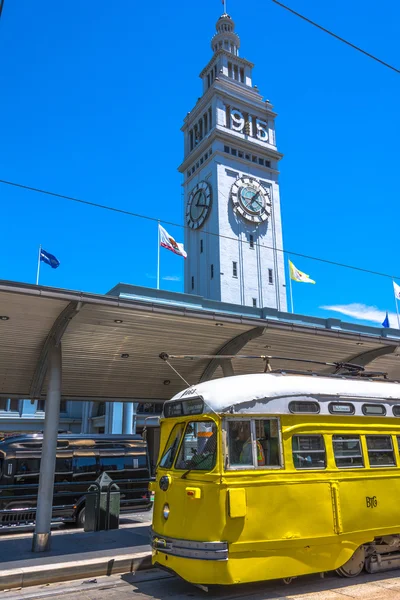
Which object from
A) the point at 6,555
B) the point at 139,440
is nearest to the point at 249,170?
the point at 139,440

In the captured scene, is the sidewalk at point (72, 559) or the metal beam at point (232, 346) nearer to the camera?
the sidewalk at point (72, 559)

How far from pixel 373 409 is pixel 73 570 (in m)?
6.10

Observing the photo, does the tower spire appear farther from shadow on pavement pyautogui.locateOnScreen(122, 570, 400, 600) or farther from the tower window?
shadow on pavement pyautogui.locateOnScreen(122, 570, 400, 600)

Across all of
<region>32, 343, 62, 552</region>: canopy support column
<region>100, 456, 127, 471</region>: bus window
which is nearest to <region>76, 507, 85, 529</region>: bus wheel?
<region>100, 456, 127, 471</region>: bus window

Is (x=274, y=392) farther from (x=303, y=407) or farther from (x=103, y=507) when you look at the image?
(x=103, y=507)

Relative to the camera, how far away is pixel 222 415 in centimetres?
760

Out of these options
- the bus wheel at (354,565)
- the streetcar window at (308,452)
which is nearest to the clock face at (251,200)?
the streetcar window at (308,452)

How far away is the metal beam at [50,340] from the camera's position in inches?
428

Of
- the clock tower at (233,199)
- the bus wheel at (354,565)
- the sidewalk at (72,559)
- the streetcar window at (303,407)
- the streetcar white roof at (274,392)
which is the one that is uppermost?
the clock tower at (233,199)

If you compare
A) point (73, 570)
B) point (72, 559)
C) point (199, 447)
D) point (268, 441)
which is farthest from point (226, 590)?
point (72, 559)

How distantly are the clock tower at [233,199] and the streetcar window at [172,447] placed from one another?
144ft

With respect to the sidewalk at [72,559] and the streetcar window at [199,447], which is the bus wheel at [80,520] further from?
the streetcar window at [199,447]

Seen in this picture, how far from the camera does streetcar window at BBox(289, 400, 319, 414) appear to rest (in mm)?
8094

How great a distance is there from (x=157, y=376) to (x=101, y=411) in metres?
31.5
